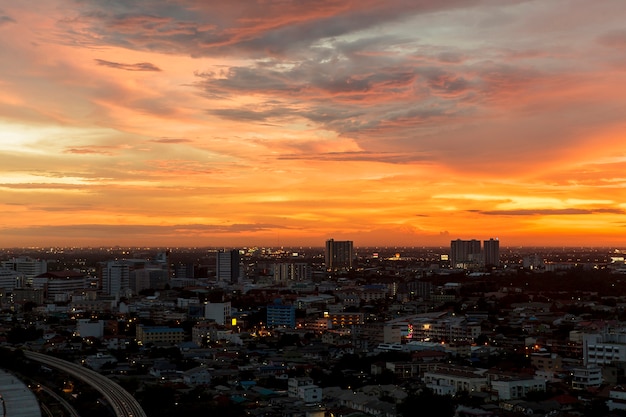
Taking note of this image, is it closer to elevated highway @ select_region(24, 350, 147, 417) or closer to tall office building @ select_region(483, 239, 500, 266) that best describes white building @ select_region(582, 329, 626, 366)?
elevated highway @ select_region(24, 350, 147, 417)

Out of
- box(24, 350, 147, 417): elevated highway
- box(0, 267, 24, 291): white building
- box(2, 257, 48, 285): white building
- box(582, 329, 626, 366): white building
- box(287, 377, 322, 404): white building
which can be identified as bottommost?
box(24, 350, 147, 417): elevated highway

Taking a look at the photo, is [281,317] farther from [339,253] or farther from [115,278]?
[339,253]

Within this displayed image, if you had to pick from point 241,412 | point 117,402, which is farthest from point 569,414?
A: point 117,402

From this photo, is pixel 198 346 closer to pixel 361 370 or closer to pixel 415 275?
pixel 361 370

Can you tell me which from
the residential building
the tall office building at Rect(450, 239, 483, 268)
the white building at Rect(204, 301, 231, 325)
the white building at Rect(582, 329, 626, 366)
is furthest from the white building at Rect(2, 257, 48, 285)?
the tall office building at Rect(450, 239, 483, 268)

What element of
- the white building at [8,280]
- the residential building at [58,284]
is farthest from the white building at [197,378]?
the white building at [8,280]

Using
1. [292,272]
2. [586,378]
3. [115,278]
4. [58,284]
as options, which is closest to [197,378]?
[586,378]

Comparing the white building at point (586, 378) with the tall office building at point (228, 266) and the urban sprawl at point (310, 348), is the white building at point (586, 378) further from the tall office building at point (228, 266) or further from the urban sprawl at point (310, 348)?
the tall office building at point (228, 266)
